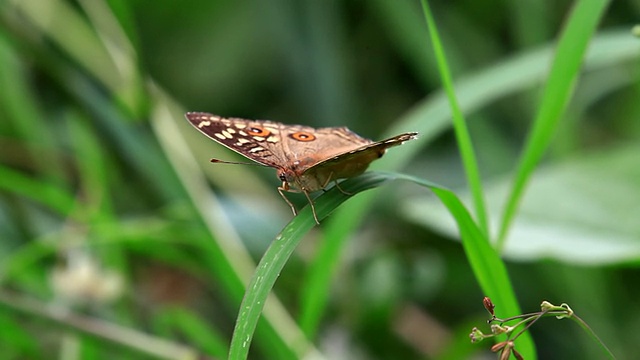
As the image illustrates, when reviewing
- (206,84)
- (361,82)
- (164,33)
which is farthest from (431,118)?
(164,33)

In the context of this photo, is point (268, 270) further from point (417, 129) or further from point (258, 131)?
point (417, 129)

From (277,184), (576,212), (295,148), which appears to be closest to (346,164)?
(295,148)

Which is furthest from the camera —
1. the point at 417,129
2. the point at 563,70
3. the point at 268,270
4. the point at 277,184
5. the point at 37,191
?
the point at 277,184

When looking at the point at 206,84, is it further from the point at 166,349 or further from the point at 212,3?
the point at 166,349

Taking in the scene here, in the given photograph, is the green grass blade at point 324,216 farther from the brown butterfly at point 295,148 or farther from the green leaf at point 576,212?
the green leaf at point 576,212

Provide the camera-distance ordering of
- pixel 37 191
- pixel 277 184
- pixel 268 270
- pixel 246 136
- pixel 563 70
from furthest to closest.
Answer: pixel 277 184, pixel 37 191, pixel 246 136, pixel 563 70, pixel 268 270

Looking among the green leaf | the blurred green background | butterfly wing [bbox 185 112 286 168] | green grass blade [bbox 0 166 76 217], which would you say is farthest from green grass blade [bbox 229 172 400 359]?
green grass blade [bbox 0 166 76 217]

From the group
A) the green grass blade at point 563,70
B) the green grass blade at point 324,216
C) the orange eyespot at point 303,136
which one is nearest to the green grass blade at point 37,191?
the orange eyespot at point 303,136
